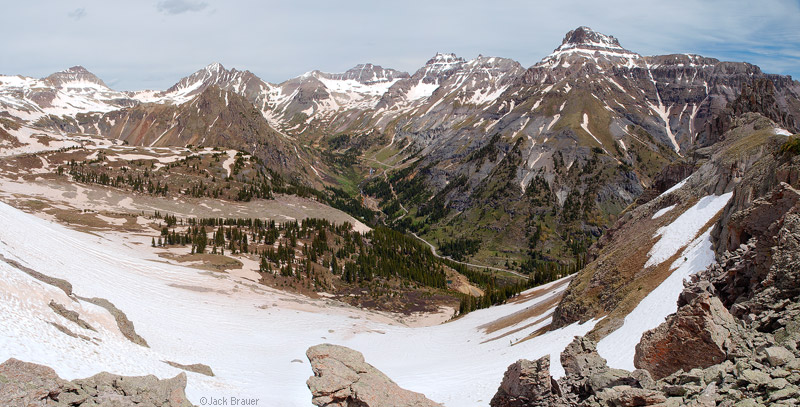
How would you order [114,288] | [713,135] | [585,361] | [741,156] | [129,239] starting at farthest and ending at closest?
[713,135] → [129,239] → [741,156] → [114,288] → [585,361]

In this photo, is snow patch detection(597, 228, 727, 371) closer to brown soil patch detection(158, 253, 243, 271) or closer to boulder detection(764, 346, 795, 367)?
boulder detection(764, 346, 795, 367)

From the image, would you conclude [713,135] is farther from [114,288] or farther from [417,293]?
[114,288]

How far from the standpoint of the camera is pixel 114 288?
34.7 m

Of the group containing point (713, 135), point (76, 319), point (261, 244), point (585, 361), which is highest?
point (713, 135)

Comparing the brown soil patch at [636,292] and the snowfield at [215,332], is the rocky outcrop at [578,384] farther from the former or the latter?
the brown soil patch at [636,292]

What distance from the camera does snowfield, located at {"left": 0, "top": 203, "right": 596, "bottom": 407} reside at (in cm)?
1884

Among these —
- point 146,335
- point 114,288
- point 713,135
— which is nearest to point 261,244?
point 114,288

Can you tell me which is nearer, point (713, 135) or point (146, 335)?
point (146, 335)

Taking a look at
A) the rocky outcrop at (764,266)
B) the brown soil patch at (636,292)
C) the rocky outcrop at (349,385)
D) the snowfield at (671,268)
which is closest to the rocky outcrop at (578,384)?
the rocky outcrop at (349,385)

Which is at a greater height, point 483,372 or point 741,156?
point 741,156

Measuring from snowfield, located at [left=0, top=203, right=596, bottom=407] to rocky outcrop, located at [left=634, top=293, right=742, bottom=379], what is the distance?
7739 millimetres

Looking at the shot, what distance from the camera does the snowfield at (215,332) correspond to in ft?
61.8

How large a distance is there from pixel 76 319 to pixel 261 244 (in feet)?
220

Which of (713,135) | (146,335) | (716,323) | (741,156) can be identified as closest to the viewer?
(716,323)
